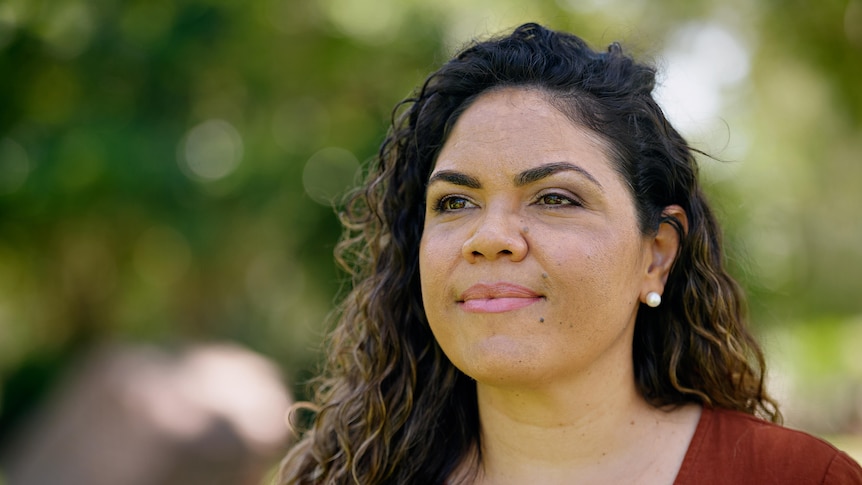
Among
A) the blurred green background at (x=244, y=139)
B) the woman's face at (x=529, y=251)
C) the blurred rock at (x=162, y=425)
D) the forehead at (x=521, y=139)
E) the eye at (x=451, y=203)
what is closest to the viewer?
the woman's face at (x=529, y=251)

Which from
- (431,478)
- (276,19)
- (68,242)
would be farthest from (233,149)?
(431,478)

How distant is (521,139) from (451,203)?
30cm

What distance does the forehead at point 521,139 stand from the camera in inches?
106

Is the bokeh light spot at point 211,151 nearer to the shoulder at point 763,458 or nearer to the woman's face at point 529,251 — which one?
the woman's face at point 529,251

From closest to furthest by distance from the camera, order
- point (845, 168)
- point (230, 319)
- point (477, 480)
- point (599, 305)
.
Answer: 1. point (599, 305)
2. point (477, 480)
3. point (230, 319)
4. point (845, 168)

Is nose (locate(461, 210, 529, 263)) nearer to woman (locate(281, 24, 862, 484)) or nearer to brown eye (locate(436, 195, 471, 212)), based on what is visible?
woman (locate(281, 24, 862, 484))

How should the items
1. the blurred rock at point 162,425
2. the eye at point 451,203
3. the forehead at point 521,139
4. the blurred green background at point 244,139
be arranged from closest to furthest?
the forehead at point 521,139 < the eye at point 451,203 < the blurred rock at point 162,425 < the blurred green background at point 244,139

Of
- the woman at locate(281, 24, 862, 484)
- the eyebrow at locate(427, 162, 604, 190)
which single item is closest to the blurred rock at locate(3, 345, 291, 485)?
the woman at locate(281, 24, 862, 484)

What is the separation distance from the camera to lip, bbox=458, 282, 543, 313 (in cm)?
258

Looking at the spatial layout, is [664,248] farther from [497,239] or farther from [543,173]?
[497,239]

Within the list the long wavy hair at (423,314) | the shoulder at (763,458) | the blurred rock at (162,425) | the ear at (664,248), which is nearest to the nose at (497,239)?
the long wavy hair at (423,314)

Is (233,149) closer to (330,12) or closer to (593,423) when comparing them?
(330,12)

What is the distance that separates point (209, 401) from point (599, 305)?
5460mm

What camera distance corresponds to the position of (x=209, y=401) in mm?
7480
